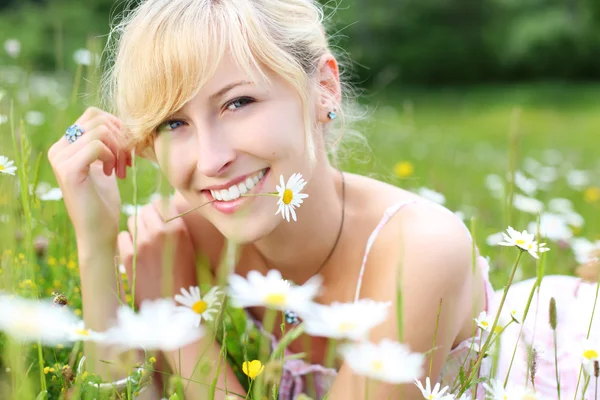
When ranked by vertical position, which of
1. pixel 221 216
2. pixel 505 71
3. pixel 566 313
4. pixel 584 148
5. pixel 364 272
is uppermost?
pixel 221 216

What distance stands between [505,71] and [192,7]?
685 inches

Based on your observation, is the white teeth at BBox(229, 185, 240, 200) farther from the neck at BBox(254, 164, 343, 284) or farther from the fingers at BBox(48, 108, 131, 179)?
the fingers at BBox(48, 108, 131, 179)

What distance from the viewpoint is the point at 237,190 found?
4.14 ft

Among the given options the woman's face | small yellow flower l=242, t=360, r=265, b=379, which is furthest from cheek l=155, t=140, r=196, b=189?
small yellow flower l=242, t=360, r=265, b=379

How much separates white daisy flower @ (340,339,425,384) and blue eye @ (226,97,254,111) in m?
0.69

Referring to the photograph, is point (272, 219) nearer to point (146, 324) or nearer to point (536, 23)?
point (146, 324)

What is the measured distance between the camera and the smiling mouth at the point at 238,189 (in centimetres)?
126

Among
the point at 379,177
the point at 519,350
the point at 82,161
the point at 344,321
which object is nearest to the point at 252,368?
the point at 344,321

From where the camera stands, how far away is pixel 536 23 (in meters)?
16.3

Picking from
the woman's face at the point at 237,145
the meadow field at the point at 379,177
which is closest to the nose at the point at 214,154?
the woman's face at the point at 237,145

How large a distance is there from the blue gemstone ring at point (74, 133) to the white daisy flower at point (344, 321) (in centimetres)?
95

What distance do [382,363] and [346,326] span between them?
47 millimetres

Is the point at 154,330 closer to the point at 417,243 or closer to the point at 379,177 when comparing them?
the point at 417,243

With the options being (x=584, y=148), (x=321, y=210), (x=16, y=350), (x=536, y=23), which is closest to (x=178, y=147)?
(x=321, y=210)
